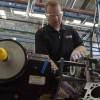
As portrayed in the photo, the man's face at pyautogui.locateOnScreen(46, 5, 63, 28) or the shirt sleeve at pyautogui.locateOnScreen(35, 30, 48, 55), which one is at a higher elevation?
the man's face at pyautogui.locateOnScreen(46, 5, 63, 28)

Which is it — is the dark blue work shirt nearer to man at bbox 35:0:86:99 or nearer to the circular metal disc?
man at bbox 35:0:86:99

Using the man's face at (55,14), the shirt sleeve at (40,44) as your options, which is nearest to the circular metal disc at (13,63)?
the shirt sleeve at (40,44)

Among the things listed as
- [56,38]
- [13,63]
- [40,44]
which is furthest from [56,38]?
[13,63]

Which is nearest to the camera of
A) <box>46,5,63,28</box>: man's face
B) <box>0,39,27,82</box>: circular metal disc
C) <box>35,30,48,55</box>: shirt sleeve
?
<box>0,39,27,82</box>: circular metal disc

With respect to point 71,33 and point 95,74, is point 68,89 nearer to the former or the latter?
point 95,74

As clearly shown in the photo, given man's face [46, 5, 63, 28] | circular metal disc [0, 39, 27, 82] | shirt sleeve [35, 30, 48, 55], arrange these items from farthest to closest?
man's face [46, 5, 63, 28], shirt sleeve [35, 30, 48, 55], circular metal disc [0, 39, 27, 82]

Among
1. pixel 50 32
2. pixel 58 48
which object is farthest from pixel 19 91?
pixel 50 32

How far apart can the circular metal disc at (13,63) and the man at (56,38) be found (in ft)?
2.07

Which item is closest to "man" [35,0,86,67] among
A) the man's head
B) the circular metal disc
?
the man's head

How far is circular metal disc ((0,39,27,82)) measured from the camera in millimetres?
732

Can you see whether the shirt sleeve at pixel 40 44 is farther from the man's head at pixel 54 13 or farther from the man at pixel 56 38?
the man's head at pixel 54 13

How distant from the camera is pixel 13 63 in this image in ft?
2.44

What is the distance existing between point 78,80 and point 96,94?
0.26 ft

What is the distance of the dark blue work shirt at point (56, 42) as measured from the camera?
4.75 ft
